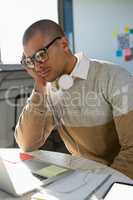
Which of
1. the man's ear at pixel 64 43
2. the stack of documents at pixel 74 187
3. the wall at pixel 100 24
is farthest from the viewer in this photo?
the wall at pixel 100 24

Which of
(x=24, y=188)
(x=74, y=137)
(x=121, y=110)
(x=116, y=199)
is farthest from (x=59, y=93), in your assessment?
(x=116, y=199)

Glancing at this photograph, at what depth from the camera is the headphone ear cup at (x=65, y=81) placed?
1.55 metres

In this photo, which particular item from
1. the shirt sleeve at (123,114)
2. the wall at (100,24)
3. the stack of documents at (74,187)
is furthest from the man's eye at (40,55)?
the wall at (100,24)

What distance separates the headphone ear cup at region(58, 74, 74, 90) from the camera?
1.55 m

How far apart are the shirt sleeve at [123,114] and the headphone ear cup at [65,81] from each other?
20cm

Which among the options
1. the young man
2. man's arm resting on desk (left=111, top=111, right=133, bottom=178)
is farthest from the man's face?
man's arm resting on desk (left=111, top=111, right=133, bottom=178)

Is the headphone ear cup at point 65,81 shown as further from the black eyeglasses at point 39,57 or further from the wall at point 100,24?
the wall at point 100,24

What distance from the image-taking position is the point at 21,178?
1.15 metres

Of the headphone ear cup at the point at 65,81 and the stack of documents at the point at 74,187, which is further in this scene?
the headphone ear cup at the point at 65,81

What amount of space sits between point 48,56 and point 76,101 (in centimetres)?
26

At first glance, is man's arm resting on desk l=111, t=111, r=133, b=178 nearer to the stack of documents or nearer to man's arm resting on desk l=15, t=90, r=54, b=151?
the stack of documents

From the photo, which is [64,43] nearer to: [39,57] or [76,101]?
[39,57]

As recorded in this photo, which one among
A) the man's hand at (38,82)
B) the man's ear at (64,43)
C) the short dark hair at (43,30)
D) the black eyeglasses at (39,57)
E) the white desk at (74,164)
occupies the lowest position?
the white desk at (74,164)

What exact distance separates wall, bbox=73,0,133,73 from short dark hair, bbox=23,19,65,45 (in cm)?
219
